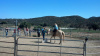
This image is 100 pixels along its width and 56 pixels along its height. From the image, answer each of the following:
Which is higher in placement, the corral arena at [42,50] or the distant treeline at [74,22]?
the distant treeline at [74,22]

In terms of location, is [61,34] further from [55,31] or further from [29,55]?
[29,55]

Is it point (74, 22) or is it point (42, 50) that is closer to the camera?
point (42, 50)

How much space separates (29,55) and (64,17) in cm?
5746

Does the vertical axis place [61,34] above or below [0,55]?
above

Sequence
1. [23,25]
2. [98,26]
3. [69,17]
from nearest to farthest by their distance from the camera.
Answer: [23,25] → [98,26] → [69,17]

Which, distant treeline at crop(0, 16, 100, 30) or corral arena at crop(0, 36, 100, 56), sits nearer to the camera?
corral arena at crop(0, 36, 100, 56)

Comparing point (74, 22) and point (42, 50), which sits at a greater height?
point (74, 22)

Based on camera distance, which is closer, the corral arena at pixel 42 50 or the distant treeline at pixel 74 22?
the corral arena at pixel 42 50

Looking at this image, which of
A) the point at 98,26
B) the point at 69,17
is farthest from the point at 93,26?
the point at 69,17

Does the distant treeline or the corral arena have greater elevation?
the distant treeline

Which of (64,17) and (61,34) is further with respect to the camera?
→ (64,17)

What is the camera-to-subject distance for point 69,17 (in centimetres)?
6197

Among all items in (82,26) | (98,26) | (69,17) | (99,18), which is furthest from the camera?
(69,17)

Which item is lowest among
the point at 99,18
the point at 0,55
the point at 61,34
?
the point at 0,55
